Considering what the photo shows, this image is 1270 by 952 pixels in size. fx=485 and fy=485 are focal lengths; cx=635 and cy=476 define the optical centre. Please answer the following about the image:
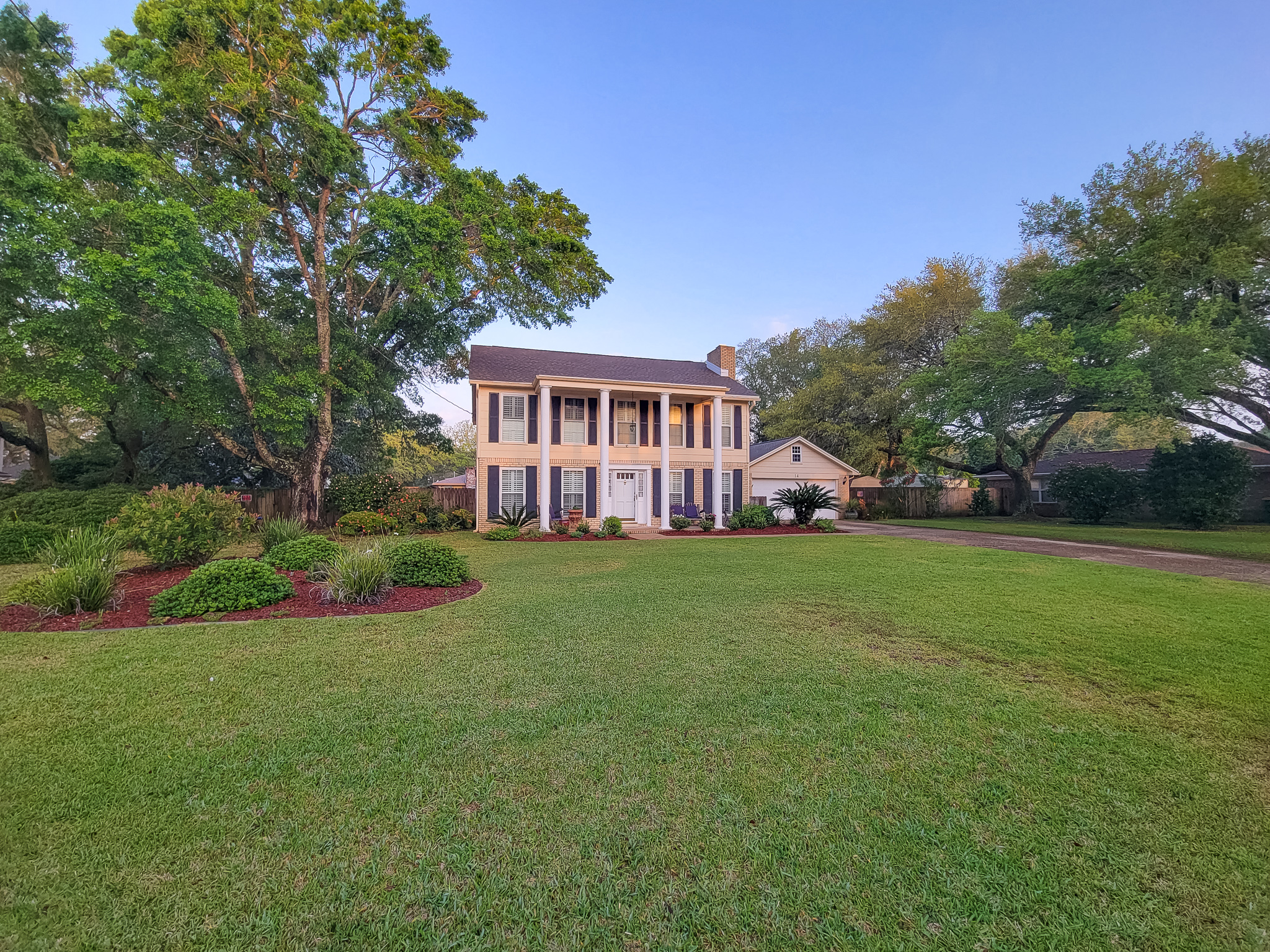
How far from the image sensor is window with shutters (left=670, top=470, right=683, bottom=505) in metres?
19.1

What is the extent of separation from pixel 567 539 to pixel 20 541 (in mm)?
11473

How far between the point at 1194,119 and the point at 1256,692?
885 inches

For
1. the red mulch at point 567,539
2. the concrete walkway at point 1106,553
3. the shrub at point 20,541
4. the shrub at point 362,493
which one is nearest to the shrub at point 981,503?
the concrete walkway at point 1106,553

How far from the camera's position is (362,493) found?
1700 cm

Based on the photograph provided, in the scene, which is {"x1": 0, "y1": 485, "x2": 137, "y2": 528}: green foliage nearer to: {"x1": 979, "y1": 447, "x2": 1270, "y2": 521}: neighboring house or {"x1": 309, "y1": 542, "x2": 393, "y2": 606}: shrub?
{"x1": 309, "y1": 542, "x2": 393, "y2": 606}: shrub

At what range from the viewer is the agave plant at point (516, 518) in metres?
15.5

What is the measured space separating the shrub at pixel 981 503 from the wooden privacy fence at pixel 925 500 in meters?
0.51

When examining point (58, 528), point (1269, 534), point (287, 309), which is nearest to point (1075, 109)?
point (1269, 534)

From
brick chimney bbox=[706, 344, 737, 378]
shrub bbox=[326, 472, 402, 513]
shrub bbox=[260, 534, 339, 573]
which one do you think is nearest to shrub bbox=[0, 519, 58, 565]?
shrub bbox=[260, 534, 339, 573]

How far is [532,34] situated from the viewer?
1274 cm

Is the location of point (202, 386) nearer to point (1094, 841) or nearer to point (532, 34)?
point (532, 34)

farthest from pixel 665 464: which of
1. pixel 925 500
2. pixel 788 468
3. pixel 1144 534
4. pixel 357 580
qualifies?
pixel 925 500

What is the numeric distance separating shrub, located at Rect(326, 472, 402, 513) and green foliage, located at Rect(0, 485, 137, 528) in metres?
5.78

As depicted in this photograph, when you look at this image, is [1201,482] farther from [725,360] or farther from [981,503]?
[725,360]
